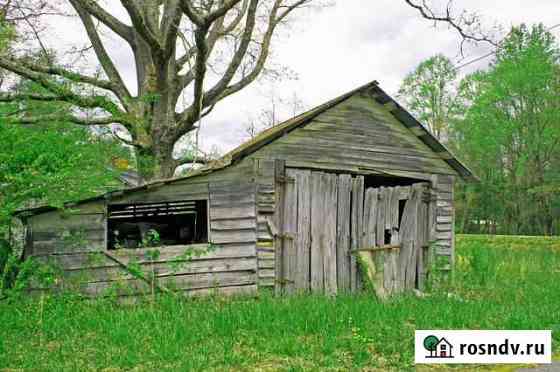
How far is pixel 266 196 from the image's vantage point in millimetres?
10328

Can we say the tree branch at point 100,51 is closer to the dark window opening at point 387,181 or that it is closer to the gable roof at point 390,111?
the gable roof at point 390,111

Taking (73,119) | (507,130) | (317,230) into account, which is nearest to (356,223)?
(317,230)

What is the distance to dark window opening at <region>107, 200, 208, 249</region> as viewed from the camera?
12.9m

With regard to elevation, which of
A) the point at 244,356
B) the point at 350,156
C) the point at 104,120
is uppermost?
the point at 104,120

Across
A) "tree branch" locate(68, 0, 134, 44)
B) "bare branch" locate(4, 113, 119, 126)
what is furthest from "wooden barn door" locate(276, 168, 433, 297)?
"tree branch" locate(68, 0, 134, 44)

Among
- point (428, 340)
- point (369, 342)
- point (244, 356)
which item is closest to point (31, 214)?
point (244, 356)

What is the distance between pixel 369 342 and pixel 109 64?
43.2 feet

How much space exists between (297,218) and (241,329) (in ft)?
12.4

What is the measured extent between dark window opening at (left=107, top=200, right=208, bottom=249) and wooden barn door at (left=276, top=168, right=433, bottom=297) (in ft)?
11.2

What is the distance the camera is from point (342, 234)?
36.2 feet

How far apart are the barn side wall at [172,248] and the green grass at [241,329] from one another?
43cm

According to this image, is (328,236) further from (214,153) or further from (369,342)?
(214,153)

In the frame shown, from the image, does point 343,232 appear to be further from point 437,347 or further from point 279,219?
point 437,347

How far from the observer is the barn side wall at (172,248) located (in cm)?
930
